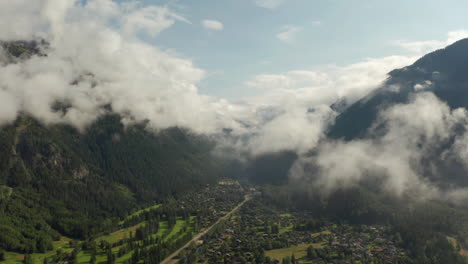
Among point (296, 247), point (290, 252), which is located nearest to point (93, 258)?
point (290, 252)

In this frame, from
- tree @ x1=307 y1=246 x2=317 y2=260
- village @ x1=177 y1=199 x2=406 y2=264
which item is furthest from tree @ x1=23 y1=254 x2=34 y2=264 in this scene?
tree @ x1=307 y1=246 x2=317 y2=260

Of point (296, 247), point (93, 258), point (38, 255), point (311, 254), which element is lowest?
point (296, 247)

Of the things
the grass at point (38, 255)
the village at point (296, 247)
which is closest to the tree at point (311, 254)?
the village at point (296, 247)

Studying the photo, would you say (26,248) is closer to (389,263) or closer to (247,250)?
(247,250)

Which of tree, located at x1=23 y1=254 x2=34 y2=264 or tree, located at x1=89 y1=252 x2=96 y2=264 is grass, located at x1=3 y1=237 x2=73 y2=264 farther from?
tree, located at x1=89 y1=252 x2=96 y2=264

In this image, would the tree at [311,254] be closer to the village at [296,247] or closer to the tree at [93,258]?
the village at [296,247]

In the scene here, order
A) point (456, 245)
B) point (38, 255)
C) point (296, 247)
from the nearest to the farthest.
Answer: point (38, 255), point (456, 245), point (296, 247)

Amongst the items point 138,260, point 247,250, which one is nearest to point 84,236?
point 138,260

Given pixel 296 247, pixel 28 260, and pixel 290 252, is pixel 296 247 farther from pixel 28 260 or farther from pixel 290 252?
pixel 28 260
